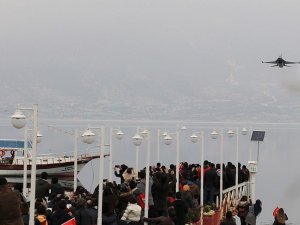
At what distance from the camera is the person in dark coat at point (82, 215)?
15498 millimetres

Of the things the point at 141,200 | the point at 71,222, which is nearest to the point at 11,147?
the point at 141,200

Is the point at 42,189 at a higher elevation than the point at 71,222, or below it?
higher

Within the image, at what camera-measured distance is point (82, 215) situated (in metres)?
15.6

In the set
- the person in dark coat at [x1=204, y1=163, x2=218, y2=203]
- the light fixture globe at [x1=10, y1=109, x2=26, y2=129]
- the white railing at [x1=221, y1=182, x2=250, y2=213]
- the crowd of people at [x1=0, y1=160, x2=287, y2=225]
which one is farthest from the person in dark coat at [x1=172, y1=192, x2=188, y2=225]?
the white railing at [x1=221, y1=182, x2=250, y2=213]

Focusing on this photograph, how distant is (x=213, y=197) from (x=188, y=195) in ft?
23.1

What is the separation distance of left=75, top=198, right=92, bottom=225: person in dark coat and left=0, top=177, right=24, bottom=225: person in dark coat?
282cm

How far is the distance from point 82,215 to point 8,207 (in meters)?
3.14

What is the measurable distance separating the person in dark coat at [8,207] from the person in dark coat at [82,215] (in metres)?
2.82

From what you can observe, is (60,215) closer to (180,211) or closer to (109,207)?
(109,207)

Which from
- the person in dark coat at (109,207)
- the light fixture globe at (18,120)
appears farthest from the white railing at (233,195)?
the light fixture globe at (18,120)

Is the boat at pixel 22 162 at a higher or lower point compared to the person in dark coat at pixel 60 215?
higher

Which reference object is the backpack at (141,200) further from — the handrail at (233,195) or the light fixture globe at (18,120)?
the handrail at (233,195)

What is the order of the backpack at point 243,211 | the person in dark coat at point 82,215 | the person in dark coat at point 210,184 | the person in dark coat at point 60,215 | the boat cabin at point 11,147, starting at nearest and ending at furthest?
1. the person in dark coat at point 60,215
2. the person in dark coat at point 82,215
3. the backpack at point 243,211
4. the person in dark coat at point 210,184
5. the boat cabin at point 11,147

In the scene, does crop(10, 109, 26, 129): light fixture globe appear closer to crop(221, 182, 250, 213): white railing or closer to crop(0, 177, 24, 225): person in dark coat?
crop(0, 177, 24, 225): person in dark coat
